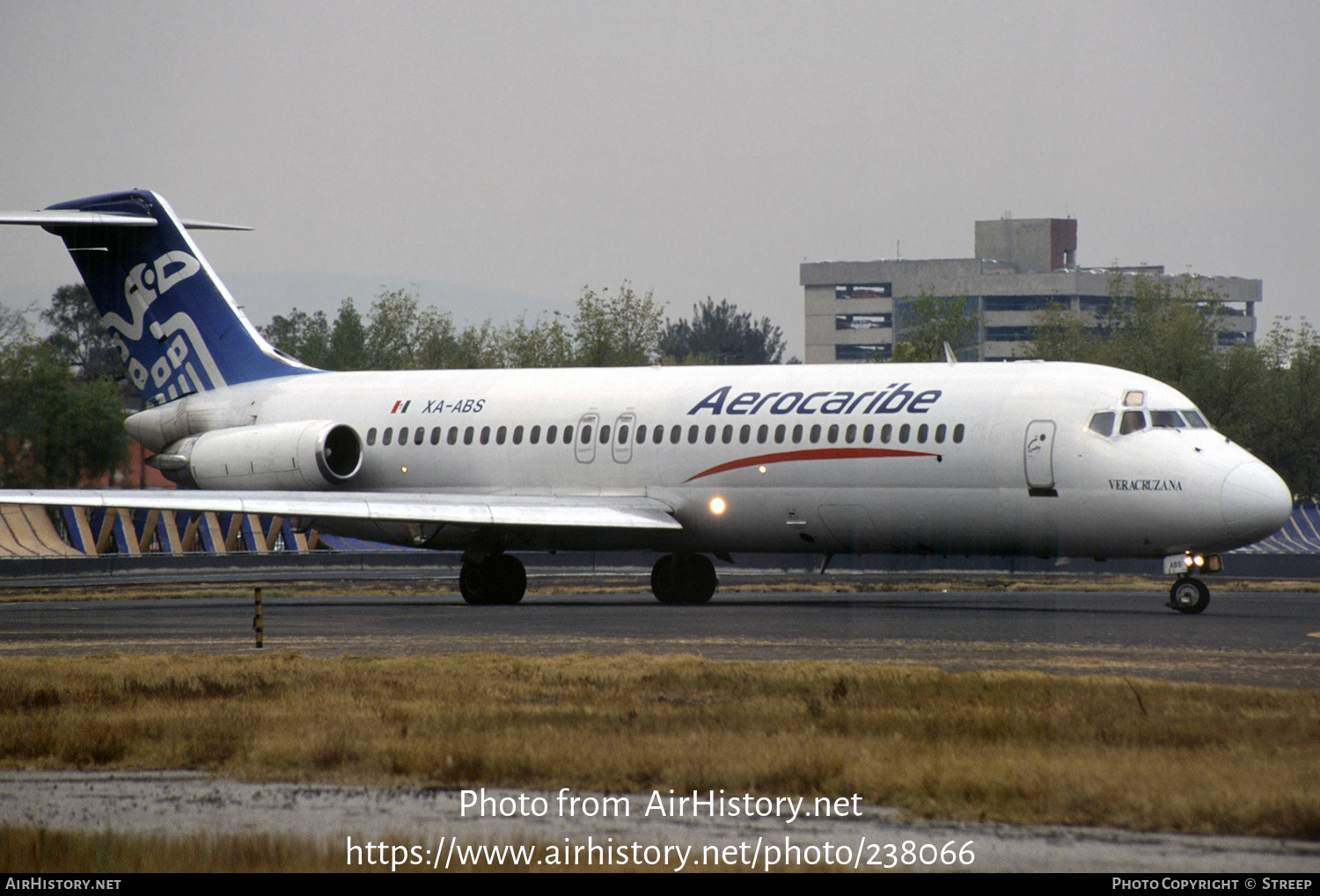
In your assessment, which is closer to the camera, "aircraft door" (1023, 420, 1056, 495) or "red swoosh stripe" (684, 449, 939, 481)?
"aircraft door" (1023, 420, 1056, 495)

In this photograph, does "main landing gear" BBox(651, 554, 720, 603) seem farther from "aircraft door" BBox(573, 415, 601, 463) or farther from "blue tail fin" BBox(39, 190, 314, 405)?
"blue tail fin" BBox(39, 190, 314, 405)

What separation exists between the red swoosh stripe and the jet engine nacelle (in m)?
7.57

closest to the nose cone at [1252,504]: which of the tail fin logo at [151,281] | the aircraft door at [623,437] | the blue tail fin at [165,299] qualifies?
the aircraft door at [623,437]

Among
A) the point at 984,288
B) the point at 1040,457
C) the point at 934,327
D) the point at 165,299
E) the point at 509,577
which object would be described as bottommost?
the point at 509,577

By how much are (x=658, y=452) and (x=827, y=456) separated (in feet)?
11.4

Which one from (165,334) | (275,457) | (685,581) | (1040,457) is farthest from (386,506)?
(1040,457)

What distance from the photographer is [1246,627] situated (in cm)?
2308

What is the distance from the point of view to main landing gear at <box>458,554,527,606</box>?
1232 inches

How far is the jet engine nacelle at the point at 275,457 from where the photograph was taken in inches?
1318

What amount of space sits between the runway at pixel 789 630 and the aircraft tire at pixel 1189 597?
24cm

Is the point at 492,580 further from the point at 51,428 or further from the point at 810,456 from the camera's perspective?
the point at 51,428

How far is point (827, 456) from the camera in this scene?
28.7 metres

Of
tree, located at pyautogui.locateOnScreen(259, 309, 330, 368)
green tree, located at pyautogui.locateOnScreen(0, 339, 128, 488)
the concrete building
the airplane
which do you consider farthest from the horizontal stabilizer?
the concrete building

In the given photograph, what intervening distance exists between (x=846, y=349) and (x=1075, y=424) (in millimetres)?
167194
